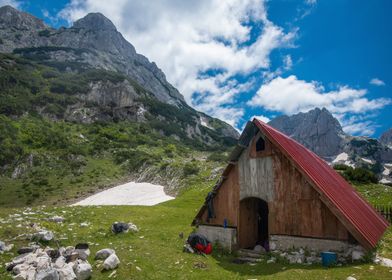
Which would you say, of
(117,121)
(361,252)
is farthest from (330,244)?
(117,121)

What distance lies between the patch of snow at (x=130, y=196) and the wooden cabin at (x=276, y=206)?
27265mm

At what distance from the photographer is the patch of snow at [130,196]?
4759cm

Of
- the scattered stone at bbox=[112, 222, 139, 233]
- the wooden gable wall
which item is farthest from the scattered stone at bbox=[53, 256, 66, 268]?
the wooden gable wall

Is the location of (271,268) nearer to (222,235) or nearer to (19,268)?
(222,235)

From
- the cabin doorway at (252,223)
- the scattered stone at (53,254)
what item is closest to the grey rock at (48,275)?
the scattered stone at (53,254)

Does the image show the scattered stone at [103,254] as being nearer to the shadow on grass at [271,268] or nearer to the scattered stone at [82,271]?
the scattered stone at [82,271]

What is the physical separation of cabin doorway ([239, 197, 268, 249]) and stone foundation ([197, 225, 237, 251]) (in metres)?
0.54

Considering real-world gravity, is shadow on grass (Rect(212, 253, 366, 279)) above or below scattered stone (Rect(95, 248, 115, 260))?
below

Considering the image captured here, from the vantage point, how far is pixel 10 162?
66.5 m

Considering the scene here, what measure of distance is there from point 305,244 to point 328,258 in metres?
1.42

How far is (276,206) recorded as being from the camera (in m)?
16.0

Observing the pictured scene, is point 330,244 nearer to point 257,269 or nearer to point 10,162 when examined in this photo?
point 257,269

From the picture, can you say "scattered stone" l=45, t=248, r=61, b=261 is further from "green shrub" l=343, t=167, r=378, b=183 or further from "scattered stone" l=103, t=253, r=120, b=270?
"green shrub" l=343, t=167, r=378, b=183

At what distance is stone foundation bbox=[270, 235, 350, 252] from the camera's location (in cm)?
1370
